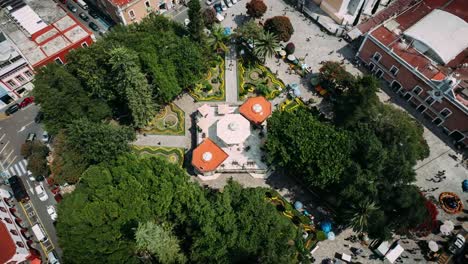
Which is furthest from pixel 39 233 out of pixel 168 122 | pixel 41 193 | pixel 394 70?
pixel 394 70

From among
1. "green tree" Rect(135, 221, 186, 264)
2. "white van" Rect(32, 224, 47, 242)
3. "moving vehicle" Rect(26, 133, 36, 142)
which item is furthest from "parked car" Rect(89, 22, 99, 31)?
"green tree" Rect(135, 221, 186, 264)

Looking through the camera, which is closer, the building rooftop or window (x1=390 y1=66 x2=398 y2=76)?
the building rooftop

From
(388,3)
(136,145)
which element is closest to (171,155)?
(136,145)

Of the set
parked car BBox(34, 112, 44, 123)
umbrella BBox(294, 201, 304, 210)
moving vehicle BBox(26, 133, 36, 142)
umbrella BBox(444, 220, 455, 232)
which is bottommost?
umbrella BBox(444, 220, 455, 232)

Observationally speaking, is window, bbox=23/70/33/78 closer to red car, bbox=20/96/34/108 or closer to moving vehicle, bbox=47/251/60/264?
red car, bbox=20/96/34/108

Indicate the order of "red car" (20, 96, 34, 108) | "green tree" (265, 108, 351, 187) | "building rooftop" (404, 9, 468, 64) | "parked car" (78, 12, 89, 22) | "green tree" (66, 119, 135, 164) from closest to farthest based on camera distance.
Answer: "green tree" (265, 108, 351, 187) < "green tree" (66, 119, 135, 164) < "building rooftop" (404, 9, 468, 64) < "red car" (20, 96, 34, 108) < "parked car" (78, 12, 89, 22)

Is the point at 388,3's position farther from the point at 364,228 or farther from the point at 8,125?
the point at 8,125

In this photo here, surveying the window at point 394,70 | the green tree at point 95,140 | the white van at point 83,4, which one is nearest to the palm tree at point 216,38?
the green tree at point 95,140
